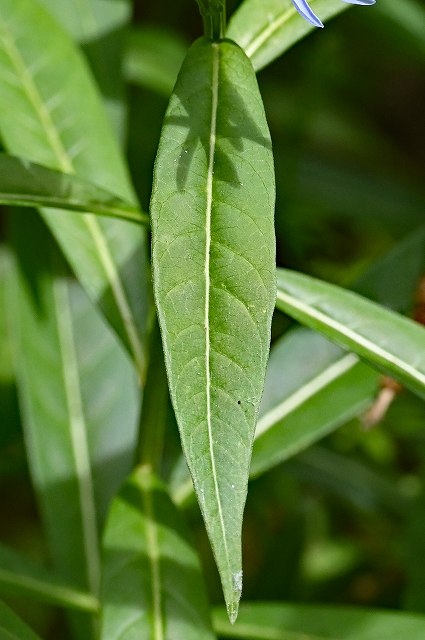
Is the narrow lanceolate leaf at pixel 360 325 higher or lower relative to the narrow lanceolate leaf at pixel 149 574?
higher

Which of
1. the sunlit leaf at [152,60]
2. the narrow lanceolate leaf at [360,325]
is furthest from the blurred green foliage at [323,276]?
the narrow lanceolate leaf at [360,325]

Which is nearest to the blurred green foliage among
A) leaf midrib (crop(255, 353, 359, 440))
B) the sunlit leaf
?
the sunlit leaf

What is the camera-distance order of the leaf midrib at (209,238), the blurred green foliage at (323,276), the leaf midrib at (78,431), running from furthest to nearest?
1. the blurred green foliage at (323,276)
2. the leaf midrib at (78,431)
3. the leaf midrib at (209,238)

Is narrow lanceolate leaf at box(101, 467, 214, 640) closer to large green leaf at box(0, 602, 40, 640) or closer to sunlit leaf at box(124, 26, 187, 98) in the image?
large green leaf at box(0, 602, 40, 640)

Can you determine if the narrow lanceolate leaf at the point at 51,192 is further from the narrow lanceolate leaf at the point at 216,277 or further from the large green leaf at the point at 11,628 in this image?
the large green leaf at the point at 11,628

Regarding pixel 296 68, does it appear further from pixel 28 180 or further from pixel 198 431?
pixel 198 431

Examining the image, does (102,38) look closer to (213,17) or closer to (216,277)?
(213,17)
